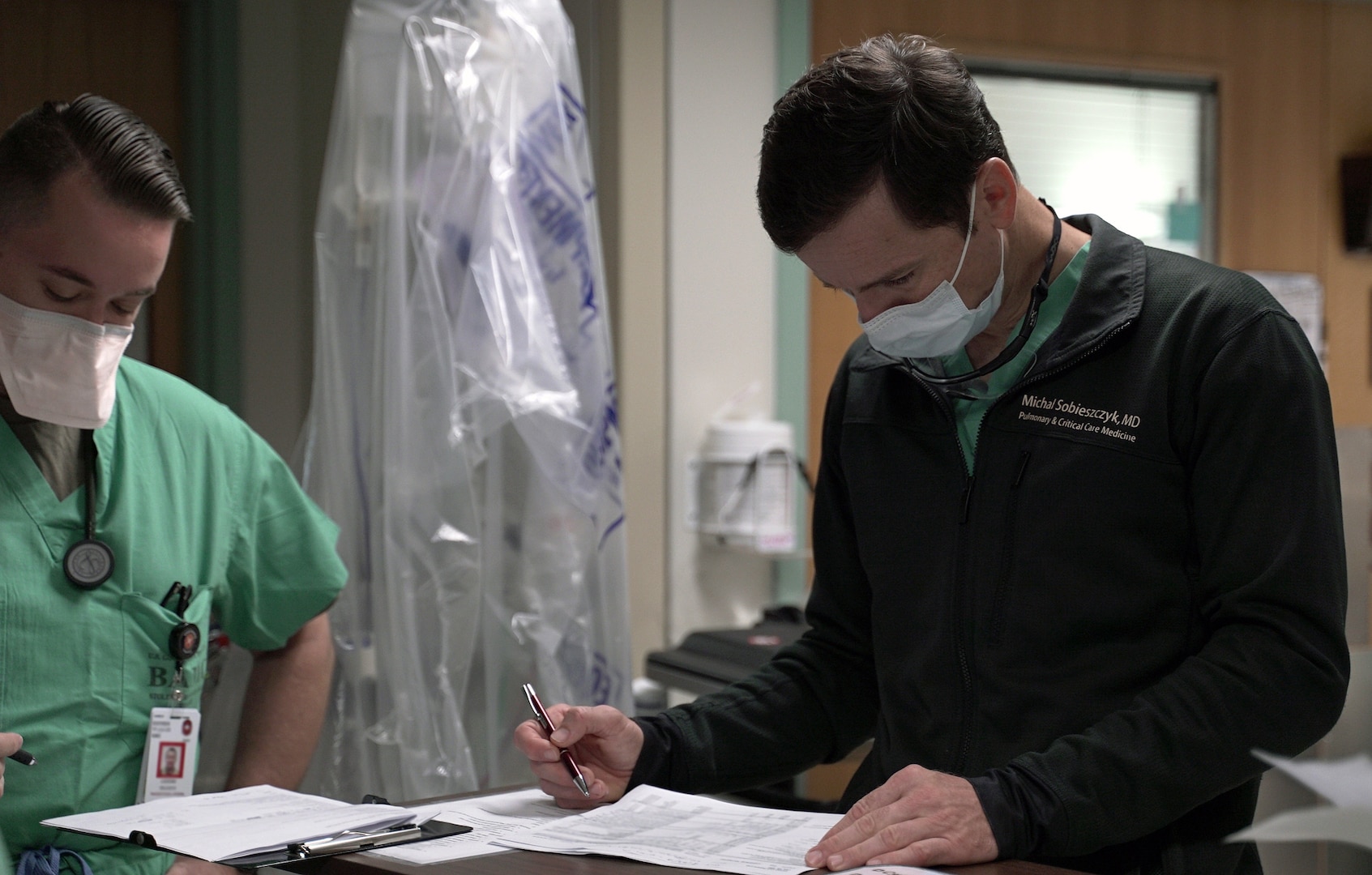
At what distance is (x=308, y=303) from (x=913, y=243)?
1.51 metres

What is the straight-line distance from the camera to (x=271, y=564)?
1717mm

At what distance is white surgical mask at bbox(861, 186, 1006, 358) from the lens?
1279 millimetres

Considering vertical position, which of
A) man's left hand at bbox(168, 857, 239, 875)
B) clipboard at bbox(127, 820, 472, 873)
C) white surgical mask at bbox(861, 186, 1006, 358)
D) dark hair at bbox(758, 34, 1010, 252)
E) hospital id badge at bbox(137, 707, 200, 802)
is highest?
dark hair at bbox(758, 34, 1010, 252)

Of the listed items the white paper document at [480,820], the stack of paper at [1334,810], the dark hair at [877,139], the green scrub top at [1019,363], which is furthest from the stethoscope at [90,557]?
the stack of paper at [1334,810]

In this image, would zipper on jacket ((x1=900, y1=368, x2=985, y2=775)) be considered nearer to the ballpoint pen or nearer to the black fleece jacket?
the black fleece jacket

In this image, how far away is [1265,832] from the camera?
0.43 m

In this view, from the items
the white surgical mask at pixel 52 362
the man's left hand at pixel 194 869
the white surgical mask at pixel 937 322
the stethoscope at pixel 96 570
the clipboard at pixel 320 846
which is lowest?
the man's left hand at pixel 194 869

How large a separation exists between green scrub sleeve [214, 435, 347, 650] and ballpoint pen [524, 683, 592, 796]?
1.81 ft

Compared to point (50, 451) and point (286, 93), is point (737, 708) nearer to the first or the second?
point (50, 451)

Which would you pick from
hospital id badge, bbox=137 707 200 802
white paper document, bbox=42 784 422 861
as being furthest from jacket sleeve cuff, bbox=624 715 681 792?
hospital id badge, bbox=137 707 200 802

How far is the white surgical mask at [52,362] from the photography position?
1466 mm

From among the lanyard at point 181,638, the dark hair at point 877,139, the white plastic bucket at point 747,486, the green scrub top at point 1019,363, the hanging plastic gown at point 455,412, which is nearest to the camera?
the dark hair at point 877,139

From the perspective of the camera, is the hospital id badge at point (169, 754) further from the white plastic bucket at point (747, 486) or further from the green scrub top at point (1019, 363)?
the white plastic bucket at point (747, 486)

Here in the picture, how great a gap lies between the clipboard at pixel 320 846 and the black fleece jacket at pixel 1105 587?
0.90 ft
